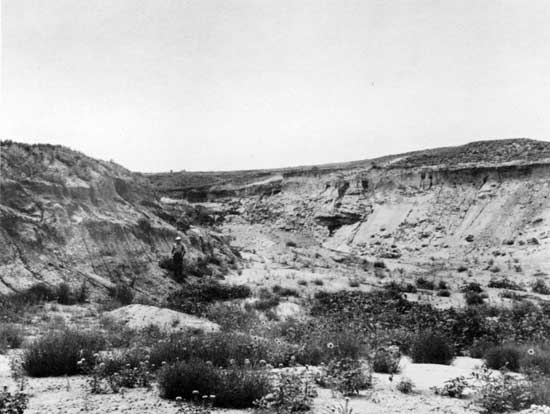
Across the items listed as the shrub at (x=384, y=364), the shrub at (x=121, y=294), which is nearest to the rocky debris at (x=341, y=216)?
the shrub at (x=121, y=294)

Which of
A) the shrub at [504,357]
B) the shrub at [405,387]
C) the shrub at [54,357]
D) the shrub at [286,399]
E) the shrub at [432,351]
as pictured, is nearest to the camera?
the shrub at [286,399]

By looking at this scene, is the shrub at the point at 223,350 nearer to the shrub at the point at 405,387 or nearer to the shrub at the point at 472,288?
the shrub at the point at 405,387

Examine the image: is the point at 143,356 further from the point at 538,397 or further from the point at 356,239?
the point at 356,239

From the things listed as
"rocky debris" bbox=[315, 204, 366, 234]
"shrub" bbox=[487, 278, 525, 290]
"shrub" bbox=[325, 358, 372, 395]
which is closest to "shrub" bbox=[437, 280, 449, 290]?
"shrub" bbox=[487, 278, 525, 290]

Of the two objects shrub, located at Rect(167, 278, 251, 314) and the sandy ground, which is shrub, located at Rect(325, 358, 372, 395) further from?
shrub, located at Rect(167, 278, 251, 314)

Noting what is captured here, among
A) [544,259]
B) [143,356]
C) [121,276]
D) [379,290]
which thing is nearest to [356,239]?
[544,259]

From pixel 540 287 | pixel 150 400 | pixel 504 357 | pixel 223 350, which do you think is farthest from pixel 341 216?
pixel 150 400
